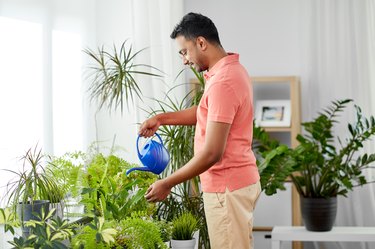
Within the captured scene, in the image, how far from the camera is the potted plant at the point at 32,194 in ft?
8.36

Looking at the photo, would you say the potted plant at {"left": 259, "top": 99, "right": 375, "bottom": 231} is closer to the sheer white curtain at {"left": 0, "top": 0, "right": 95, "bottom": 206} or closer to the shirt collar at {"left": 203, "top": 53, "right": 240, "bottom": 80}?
the sheer white curtain at {"left": 0, "top": 0, "right": 95, "bottom": 206}

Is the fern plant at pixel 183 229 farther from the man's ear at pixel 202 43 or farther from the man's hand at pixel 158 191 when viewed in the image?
the man's ear at pixel 202 43

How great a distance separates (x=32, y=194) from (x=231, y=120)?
2.64 feet

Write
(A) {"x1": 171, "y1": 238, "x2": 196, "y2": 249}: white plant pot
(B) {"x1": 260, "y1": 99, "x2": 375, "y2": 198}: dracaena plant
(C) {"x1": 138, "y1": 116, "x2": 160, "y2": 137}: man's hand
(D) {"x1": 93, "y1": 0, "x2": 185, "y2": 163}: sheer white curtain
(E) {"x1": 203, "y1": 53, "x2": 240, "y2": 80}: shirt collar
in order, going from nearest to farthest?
1. (E) {"x1": 203, "y1": 53, "x2": 240, "y2": 80}: shirt collar
2. (C) {"x1": 138, "y1": 116, "x2": 160, "y2": 137}: man's hand
3. (A) {"x1": 171, "y1": 238, "x2": 196, "y2": 249}: white plant pot
4. (D) {"x1": 93, "y1": 0, "x2": 185, "y2": 163}: sheer white curtain
5. (B) {"x1": 260, "y1": 99, "x2": 375, "y2": 198}: dracaena plant

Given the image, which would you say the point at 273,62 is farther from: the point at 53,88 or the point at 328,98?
the point at 53,88

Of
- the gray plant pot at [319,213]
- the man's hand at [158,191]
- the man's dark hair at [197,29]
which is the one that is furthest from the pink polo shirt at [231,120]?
the gray plant pot at [319,213]

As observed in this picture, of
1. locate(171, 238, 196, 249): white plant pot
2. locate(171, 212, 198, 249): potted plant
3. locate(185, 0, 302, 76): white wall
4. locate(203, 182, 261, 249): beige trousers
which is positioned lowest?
locate(171, 238, 196, 249): white plant pot

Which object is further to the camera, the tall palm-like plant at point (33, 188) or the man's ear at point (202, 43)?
the man's ear at point (202, 43)

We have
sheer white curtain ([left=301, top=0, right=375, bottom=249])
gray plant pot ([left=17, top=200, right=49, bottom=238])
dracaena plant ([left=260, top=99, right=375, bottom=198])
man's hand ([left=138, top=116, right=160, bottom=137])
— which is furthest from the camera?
sheer white curtain ([left=301, top=0, right=375, bottom=249])

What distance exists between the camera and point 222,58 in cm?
274

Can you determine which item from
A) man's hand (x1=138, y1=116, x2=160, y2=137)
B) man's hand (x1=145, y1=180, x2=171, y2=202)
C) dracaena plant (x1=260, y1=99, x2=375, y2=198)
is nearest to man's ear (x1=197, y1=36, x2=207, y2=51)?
man's hand (x1=138, y1=116, x2=160, y2=137)

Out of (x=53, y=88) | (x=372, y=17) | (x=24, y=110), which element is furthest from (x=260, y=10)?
(x=24, y=110)

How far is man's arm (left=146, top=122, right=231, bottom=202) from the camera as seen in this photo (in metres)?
2.58

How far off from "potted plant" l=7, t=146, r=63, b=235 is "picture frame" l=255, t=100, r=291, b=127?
2.57 meters
